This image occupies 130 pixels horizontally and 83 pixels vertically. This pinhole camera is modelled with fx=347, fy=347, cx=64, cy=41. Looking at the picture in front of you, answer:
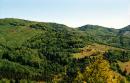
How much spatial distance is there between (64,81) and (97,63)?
1897 inches

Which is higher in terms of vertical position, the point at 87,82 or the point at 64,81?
the point at 87,82

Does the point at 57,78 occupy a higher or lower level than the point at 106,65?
lower

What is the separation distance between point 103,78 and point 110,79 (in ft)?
3.93

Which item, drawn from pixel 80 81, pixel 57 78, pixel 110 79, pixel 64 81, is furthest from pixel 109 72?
pixel 57 78

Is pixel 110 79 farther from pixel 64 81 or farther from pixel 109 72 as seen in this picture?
pixel 64 81

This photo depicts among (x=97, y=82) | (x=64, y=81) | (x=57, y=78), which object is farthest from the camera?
(x=57, y=78)

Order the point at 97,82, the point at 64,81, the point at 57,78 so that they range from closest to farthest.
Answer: the point at 97,82 < the point at 64,81 < the point at 57,78

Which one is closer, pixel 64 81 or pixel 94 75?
pixel 94 75

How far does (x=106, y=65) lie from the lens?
54.5m

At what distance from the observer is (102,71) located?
176 ft

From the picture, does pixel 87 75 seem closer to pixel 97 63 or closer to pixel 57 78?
pixel 97 63

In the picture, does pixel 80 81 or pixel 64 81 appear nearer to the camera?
pixel 80 81

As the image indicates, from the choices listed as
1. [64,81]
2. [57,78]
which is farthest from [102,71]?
[57,78]

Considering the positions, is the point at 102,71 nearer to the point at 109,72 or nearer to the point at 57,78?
the point at 109,72
